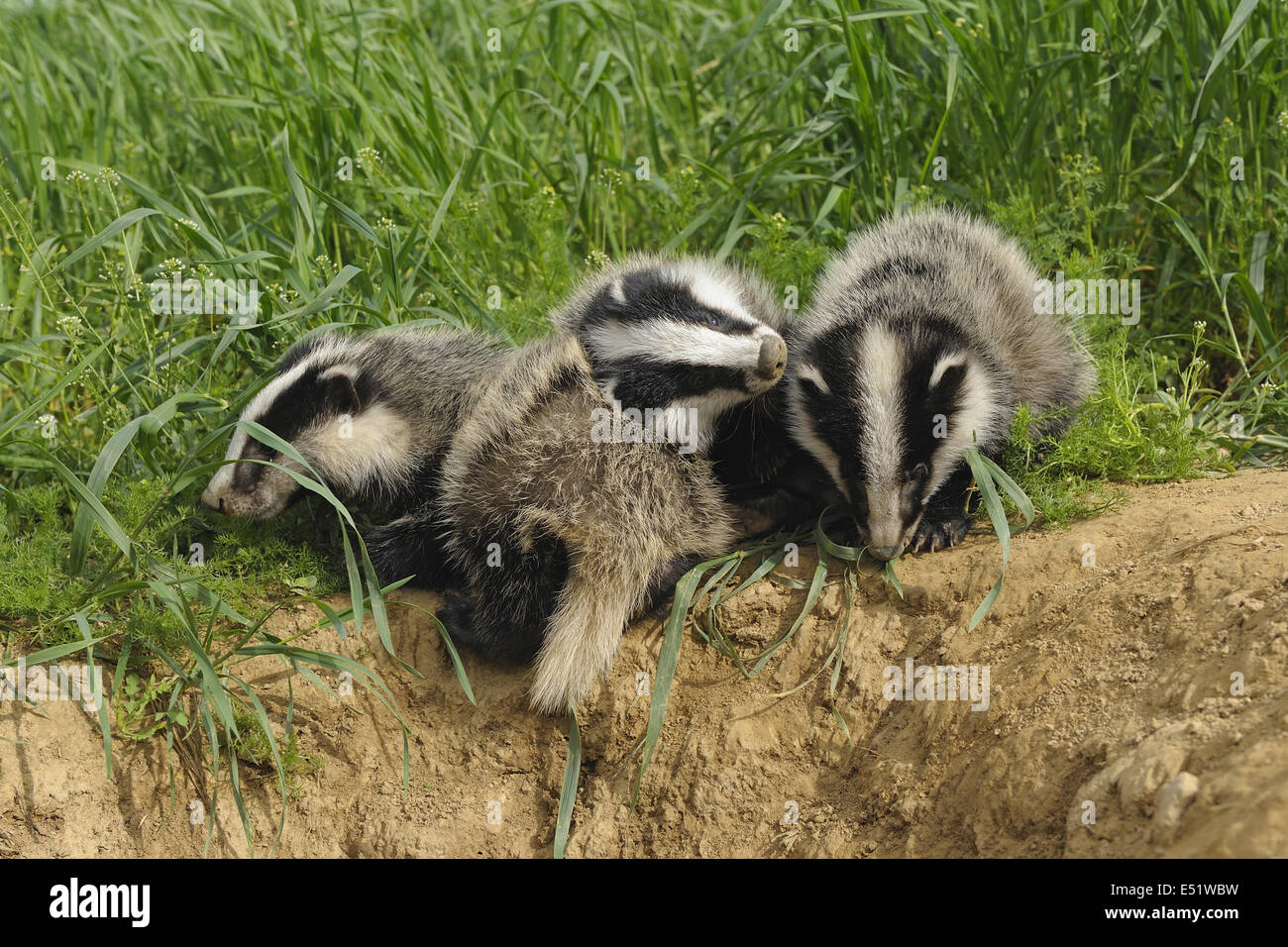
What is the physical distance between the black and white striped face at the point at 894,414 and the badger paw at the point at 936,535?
7 cm

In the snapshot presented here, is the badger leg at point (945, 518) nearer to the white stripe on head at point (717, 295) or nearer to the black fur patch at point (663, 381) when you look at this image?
the black fur patch at point (663, 381)

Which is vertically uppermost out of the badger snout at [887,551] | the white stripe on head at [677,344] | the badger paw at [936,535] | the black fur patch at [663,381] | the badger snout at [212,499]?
the white stripe on head at [677,344]

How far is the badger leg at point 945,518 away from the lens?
13.4 ft

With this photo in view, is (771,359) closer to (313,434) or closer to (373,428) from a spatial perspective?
(373,428)

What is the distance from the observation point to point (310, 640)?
4375 millimetres

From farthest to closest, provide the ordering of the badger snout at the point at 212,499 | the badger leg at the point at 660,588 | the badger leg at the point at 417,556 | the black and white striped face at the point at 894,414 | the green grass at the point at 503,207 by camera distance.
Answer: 1. the badger leg at the point at 417,556
2. the badger snout at the point at 212,499
3. the green grass at the point at 503,207
4. the badger leg at the point at 660,588
5. the black and white striped face at the point at 894,414

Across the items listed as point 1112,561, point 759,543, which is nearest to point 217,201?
point 759,543

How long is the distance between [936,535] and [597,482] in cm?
119

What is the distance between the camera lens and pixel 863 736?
3734 millimetres

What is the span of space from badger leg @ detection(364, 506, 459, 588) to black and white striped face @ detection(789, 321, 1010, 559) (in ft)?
4.98

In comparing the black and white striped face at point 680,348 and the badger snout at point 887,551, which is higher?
the black and white striped face at point 680,348

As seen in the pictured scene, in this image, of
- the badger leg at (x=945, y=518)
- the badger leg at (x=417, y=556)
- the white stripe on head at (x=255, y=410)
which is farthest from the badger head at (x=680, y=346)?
the white stripe on head at (x=255, y=410)

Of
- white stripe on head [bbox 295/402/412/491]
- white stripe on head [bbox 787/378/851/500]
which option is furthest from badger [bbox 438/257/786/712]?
white stripe on head [bbox 295/402/412/491]
